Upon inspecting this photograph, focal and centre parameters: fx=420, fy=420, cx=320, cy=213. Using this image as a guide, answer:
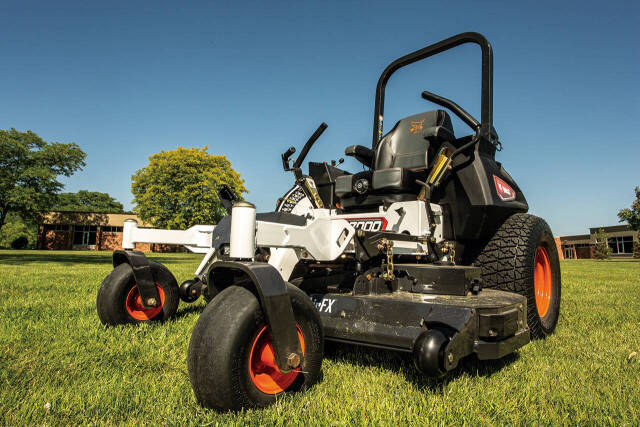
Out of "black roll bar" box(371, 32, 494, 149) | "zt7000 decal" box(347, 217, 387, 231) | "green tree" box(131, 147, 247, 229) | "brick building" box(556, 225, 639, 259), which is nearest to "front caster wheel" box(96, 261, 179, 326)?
"zt7000 decal" box(347, 217, 387, 231)

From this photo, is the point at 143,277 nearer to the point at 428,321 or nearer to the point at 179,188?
the point at 428,321

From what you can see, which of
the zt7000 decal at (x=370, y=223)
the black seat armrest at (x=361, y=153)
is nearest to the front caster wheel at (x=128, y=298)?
the zt7000 decal at (x=370, y=223)

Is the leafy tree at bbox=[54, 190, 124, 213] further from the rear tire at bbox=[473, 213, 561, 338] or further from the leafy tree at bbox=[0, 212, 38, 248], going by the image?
the rear tire at bbox=[473, 213, 561, 338]

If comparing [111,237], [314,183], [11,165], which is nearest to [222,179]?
[11,165]

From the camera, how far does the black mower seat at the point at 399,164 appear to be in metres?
3.95

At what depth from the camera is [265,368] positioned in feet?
6.97

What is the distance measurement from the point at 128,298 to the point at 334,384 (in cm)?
236

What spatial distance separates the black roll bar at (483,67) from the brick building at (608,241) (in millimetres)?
56240

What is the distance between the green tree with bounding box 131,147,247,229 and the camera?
34844 mm

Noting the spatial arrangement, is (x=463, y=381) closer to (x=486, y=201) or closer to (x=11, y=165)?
(x=486, y=201)

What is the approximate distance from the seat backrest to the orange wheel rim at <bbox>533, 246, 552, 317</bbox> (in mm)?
1563

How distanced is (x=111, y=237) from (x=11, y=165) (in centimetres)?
3024

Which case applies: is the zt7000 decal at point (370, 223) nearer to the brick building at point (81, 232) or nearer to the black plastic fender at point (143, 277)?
the black plastic fender at point (143, 277)

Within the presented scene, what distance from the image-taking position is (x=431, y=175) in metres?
3.90
